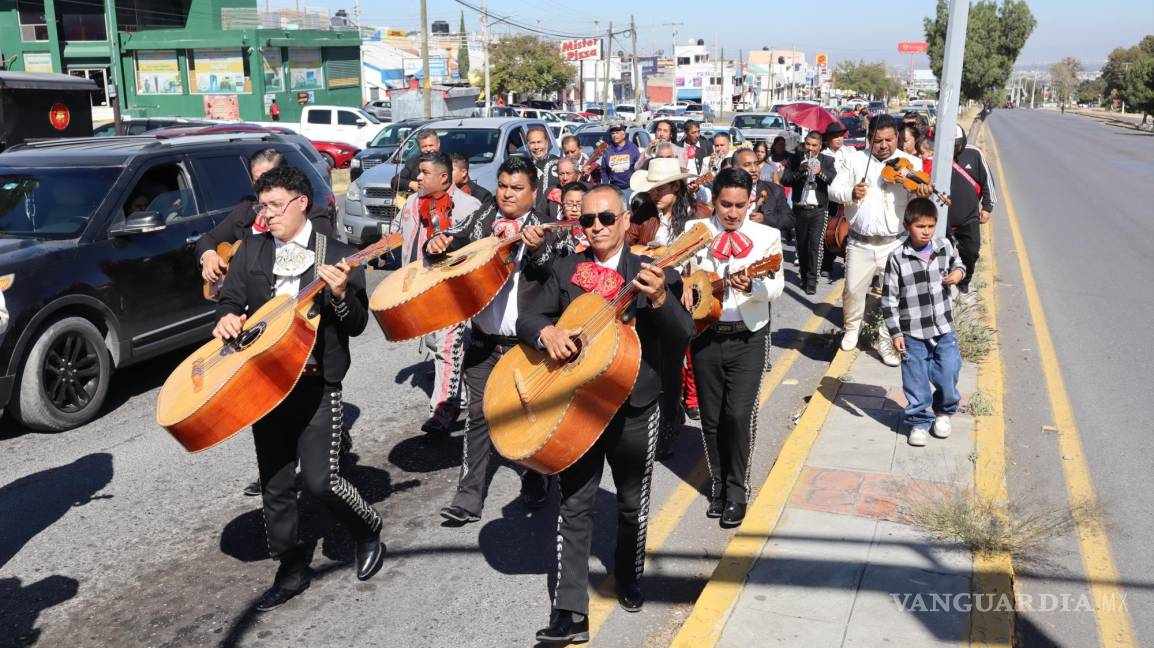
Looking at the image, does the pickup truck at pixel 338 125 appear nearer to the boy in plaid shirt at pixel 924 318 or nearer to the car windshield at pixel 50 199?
the car windshield at pixel 50 199

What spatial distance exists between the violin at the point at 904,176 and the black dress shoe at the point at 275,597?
5.64 m

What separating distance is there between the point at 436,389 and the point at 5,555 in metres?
2.77

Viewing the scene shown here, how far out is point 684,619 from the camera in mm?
4559

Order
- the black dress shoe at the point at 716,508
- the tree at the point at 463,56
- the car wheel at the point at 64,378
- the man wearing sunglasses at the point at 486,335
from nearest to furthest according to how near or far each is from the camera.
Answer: the man wearing sunglasses at the point at 486,335
the black dress shoe at the point at 716,508
the car wheel at the point at 64,378
the tree at the point at 463,56

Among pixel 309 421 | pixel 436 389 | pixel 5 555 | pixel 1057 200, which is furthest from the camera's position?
pixel 1057 200

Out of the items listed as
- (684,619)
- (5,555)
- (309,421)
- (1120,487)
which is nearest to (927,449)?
(1120,487)

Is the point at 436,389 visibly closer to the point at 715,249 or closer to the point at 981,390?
the point at 715,249

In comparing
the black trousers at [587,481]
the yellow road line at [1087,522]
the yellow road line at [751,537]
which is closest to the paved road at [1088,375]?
the yellow road line at [1087,522]

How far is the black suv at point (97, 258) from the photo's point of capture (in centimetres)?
692

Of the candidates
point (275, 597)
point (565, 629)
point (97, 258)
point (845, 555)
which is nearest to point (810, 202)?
point (845, 555)

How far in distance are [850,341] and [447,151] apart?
848 cm

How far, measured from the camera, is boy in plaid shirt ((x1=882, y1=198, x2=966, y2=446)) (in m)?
6.37

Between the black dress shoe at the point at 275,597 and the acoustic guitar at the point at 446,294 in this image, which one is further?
the acoustic guitar at the point at 446,294

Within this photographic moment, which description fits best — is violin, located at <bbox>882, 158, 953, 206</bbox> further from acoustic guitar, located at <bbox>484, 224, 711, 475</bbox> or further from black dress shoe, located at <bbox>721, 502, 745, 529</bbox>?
acoustic guitar, located at <bbox>484, 224, 711, 475</bbox>
